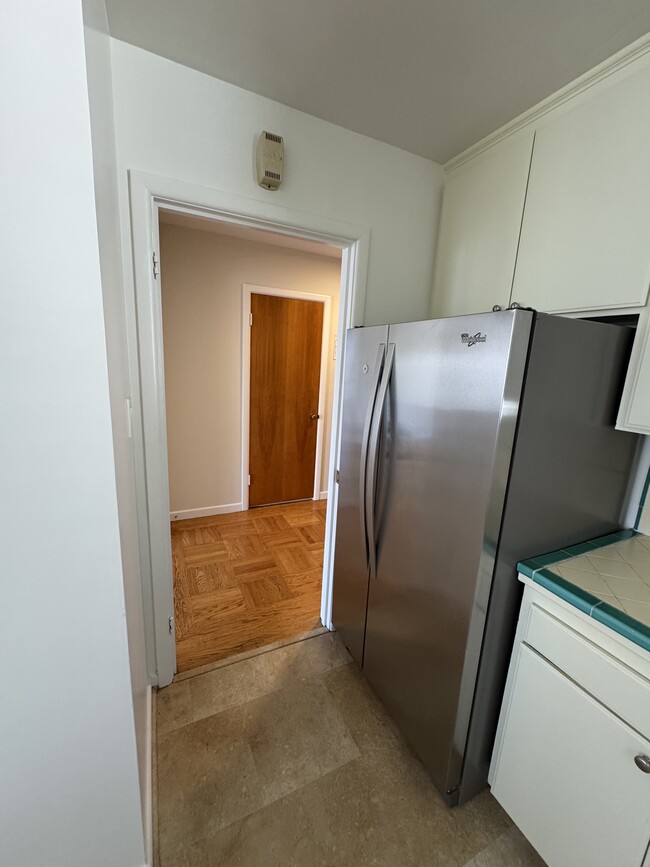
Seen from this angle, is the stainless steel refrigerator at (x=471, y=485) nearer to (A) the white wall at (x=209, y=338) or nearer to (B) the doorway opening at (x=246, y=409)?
(B) the doorway opening at (x=246, y=409)

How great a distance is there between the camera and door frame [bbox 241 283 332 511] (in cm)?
309

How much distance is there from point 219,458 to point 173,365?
0.91 metres

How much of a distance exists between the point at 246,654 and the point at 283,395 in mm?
2194

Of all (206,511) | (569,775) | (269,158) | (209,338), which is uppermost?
(269,158)

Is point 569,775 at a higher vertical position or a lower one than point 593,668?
lower

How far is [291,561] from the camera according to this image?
266 centimetres

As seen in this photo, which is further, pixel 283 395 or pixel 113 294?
pixel 283 395

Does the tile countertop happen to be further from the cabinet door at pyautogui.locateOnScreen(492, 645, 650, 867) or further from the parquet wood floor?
the parquet wood floor

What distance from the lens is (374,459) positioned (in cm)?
140

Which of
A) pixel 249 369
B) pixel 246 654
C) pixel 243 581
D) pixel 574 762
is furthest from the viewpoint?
pixel 249 369

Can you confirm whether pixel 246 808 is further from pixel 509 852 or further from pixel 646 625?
pixel 646 625

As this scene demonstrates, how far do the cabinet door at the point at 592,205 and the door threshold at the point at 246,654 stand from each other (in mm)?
1948

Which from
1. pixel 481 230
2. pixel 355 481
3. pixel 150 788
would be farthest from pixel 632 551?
pixel 150 788

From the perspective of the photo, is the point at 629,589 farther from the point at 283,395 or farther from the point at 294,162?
the point at 283,395
